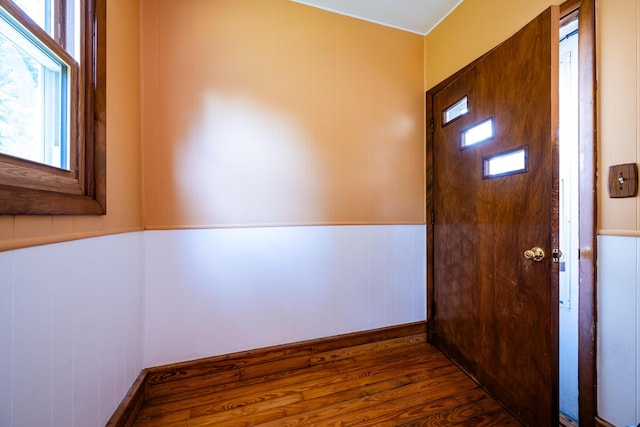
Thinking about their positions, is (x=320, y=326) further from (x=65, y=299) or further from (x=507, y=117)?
(x=507, y=117)

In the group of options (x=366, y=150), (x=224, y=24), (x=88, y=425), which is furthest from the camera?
(x=366, y=150)

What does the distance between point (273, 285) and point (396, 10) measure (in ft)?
7.24

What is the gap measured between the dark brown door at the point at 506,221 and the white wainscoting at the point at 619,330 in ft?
0.58

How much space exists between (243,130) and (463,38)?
1.68 metres

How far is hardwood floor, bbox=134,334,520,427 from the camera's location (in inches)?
49.8

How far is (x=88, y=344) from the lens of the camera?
35.9 inches

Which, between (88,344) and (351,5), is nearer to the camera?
(88,344)

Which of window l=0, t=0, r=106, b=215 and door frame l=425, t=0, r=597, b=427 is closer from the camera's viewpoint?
window l=0, t=0, r=106, b=215

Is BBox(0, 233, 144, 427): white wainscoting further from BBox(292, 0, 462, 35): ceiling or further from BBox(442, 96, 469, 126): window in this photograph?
BBox(442, 96, 469, 126): window

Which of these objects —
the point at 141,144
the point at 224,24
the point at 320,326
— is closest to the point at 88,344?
the point at 141,144

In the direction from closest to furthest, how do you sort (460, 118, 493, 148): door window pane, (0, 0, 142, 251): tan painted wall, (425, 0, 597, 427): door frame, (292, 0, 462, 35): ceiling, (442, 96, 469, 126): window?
(0, 0, 142, 251): tan painted wall
(425, 0, 597, 427): door frame
(460, 118, 493, 148): door window pane
(442, 96, 469, 126): window
(292, 0, 462, 35): ceiling

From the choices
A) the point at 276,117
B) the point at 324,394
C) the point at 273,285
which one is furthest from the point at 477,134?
the point at 324,394

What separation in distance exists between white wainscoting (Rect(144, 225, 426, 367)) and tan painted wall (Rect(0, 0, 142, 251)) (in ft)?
1.06

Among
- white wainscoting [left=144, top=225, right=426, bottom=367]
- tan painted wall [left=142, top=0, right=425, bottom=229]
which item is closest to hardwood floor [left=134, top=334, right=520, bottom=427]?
white wainscoting [left=144, top=225, right=426, bottom=367]
